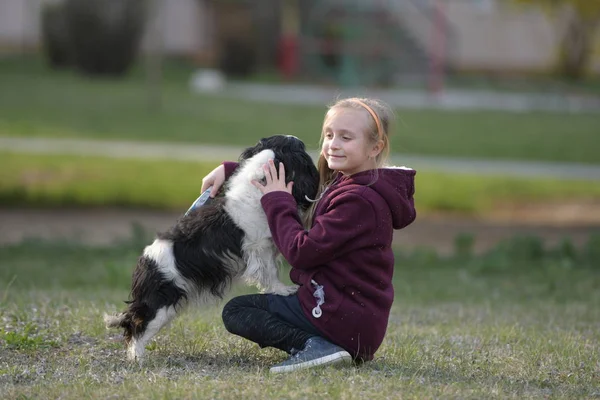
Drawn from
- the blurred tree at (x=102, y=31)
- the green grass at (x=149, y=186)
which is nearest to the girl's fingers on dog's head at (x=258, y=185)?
the green grass at (x=149, y=186)

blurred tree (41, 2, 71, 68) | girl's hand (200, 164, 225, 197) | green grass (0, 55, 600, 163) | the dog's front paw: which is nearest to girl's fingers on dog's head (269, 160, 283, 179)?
girl's hand (200, 164, 225, 197)

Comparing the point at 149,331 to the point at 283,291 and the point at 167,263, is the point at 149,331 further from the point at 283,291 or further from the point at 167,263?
the point at 283,291

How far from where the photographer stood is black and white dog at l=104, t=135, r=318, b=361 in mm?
5156

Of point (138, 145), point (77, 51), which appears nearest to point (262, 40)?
point (77, 51)

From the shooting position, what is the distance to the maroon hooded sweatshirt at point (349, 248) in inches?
197

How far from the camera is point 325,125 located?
5258 millimetres

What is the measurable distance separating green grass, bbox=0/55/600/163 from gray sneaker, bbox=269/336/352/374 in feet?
38.1

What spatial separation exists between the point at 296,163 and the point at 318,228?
41 cm

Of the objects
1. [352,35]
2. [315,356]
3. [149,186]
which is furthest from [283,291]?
[352,35]

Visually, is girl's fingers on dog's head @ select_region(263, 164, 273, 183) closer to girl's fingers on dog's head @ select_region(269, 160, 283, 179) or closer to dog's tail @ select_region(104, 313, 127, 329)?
girl's fingers on dog's head @ select_region(269, 160, 283, 179)

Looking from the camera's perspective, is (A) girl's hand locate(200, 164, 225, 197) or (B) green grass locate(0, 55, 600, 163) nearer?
(A) girl's hand locate(200, 164, 225, 197)

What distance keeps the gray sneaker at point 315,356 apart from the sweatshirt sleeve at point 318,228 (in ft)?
1.31

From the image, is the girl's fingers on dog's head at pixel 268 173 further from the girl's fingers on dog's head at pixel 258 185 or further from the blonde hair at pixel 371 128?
the blonde hair at pixel 371 128

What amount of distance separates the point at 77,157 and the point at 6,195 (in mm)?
2017
